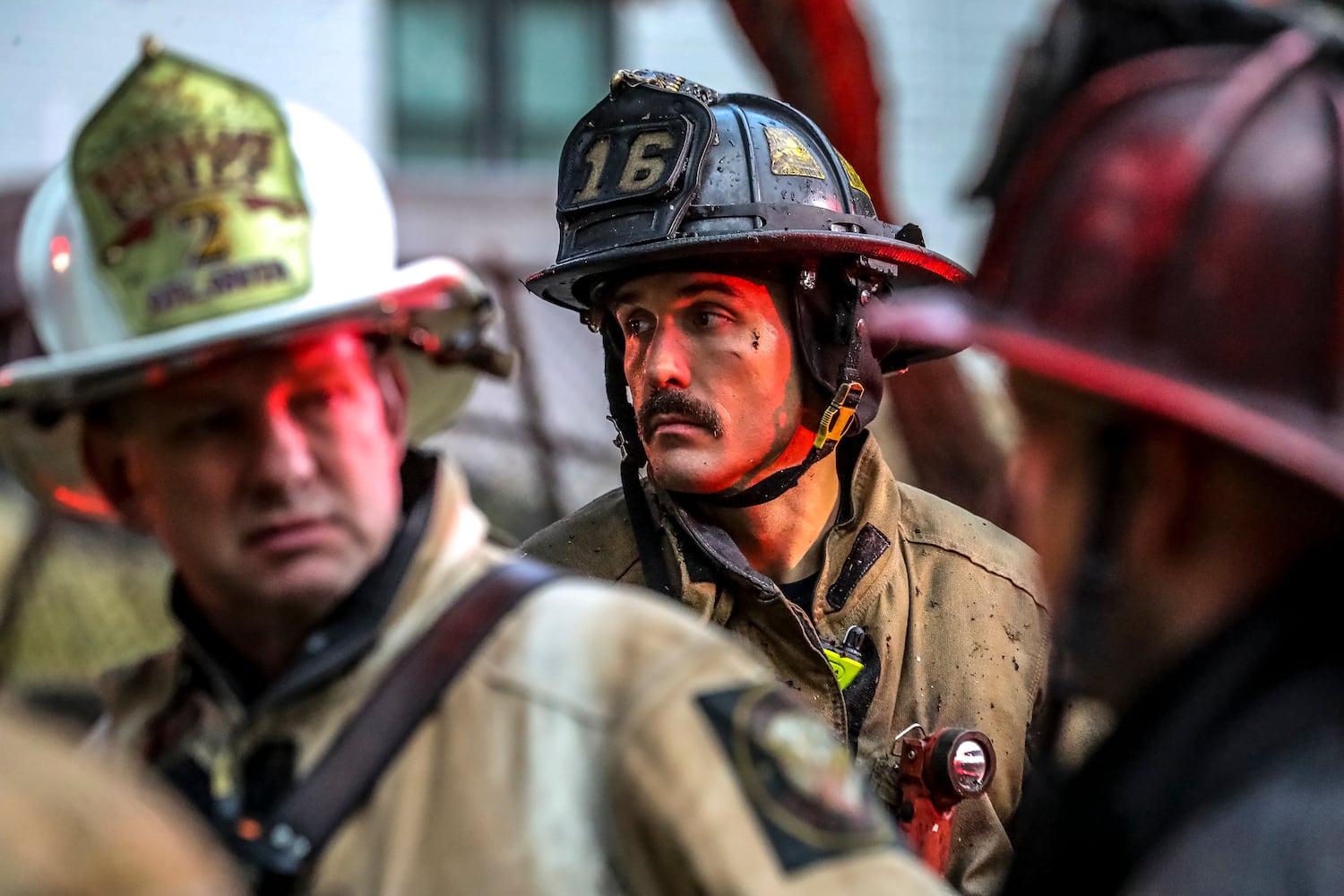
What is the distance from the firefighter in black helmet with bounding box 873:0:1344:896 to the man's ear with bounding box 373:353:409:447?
2.78 ft

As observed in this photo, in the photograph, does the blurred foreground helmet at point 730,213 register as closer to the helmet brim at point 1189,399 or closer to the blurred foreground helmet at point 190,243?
the blurred foreground helmet at point 190,243

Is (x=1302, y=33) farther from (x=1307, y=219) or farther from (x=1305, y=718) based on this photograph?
(x=1305, y=718)

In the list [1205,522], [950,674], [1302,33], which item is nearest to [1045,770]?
[1205,522]

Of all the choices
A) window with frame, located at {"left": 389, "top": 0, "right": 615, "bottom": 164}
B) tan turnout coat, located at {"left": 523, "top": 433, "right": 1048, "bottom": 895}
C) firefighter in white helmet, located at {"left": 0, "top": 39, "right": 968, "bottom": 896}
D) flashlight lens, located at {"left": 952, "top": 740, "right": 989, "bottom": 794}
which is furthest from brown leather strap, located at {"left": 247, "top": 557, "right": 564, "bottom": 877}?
window with frame, located at {"left": 389, "top": 0, "right": 615, "bottom": 164}

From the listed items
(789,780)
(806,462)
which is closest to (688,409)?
(806,462)

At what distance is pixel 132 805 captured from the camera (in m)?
1.26

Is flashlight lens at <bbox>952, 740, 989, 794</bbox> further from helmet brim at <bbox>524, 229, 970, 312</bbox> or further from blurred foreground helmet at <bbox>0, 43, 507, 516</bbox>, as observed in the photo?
blurred foreground helmet at <bbox>0, 43, 507, 516</bbox>

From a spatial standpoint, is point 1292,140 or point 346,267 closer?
point 1292,140

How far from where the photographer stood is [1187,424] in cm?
183

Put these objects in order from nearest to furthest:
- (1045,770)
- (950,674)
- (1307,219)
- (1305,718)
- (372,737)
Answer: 1. (1305,718)
2. (1307,219)
3. (372,737)
4. (1045,770)
5. (950,674)

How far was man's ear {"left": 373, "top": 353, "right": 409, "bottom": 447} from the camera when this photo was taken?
2.31m

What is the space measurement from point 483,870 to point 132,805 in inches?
27.5

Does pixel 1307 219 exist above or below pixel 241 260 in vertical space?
above

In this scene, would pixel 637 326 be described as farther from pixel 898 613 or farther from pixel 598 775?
pixel 598 775
